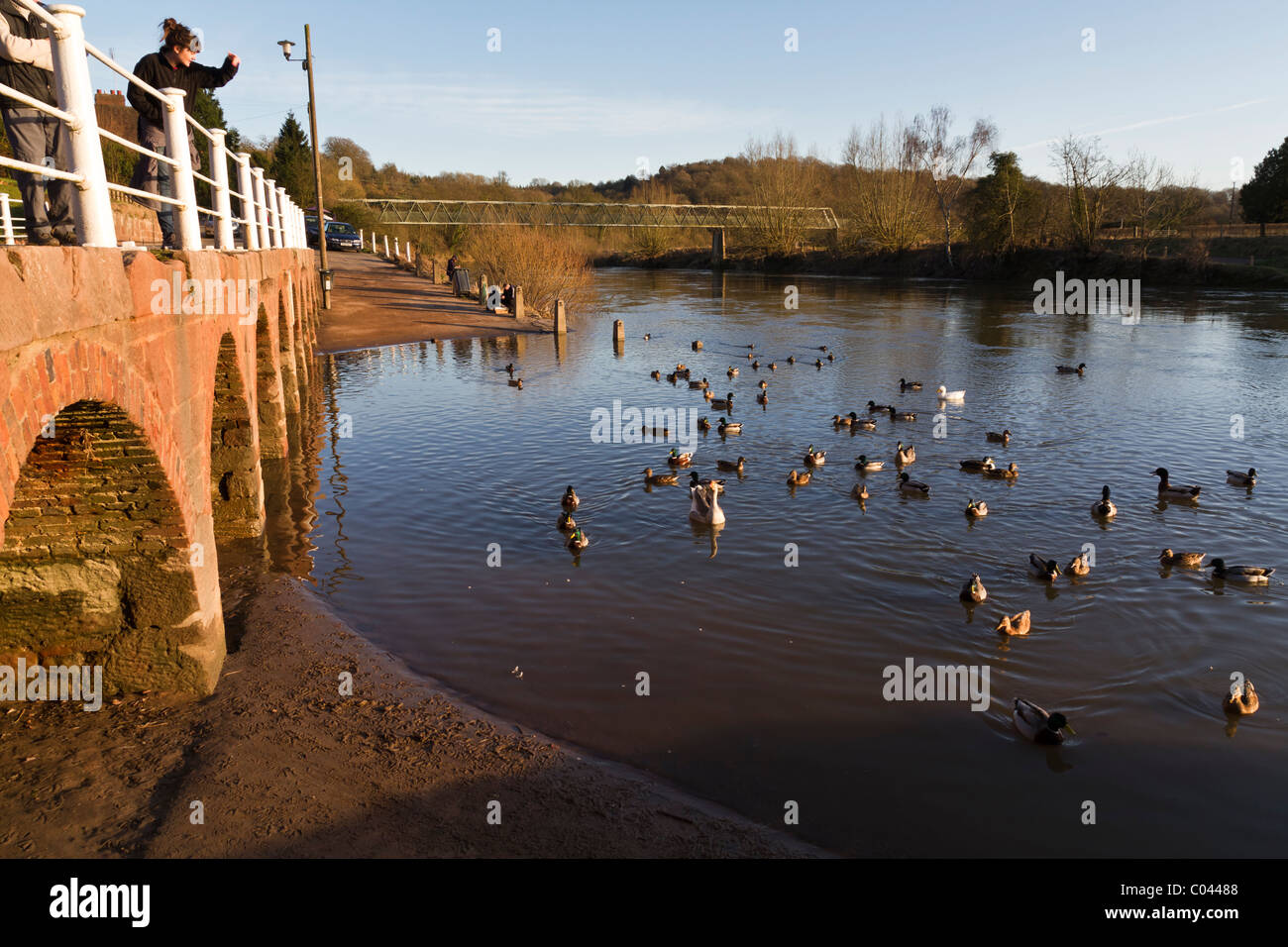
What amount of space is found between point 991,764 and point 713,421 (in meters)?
13.3

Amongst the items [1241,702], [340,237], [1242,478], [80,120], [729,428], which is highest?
[340,237]

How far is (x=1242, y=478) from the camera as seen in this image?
1467 cm

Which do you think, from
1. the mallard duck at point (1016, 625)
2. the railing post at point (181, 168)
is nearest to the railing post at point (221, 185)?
the railing post at point (181, 168)

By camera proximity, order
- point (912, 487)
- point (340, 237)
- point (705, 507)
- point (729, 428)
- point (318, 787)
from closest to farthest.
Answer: point (318, 787) → point (705, 507) → point (912, 487) → point (729, 428) → point (340, 237)

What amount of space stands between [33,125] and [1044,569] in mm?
11431

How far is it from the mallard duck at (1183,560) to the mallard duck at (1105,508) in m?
1.97

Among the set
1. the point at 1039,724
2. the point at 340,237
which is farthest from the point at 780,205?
the point at 1039,724

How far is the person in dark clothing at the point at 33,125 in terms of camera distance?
5.88 m

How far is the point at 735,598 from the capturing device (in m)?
10.4

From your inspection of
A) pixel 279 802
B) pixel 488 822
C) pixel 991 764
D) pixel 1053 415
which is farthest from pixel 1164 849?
pixel 1053 415

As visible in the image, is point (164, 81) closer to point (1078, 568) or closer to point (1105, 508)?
point (1078, 568)

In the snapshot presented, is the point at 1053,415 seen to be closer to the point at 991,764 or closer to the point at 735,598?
the point at 735,598

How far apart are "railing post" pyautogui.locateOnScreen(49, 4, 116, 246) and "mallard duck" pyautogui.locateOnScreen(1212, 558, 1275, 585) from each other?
12.5 m

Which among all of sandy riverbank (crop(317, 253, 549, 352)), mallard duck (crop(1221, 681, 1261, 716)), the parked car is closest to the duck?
mallard duck (crop(1221, 681, 1261, 716))
